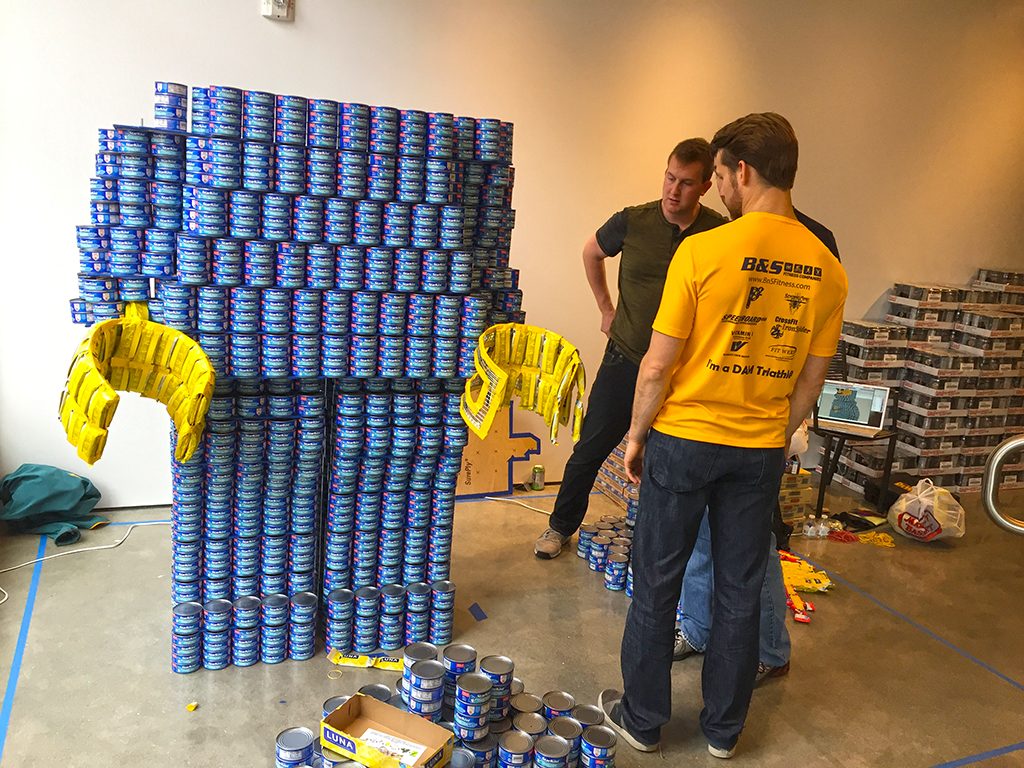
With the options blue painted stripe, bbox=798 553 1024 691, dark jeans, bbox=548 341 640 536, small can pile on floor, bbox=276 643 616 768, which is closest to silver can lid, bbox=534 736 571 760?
small can pile on floor, bbox=276 643 616 768

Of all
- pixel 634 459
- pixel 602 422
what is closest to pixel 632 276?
pixel 602 422

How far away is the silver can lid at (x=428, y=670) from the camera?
2.42 meters

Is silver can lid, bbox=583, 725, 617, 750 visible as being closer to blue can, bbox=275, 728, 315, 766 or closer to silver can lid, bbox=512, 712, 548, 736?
silver can lid, bbox=512, 712, 548, 736

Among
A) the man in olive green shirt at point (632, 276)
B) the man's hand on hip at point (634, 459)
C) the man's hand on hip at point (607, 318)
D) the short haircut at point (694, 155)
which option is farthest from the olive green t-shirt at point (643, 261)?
the man's hand on hip at point (634, 459)

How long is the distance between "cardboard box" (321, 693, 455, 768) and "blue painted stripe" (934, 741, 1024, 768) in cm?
182

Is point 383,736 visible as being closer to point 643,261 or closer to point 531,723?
point 531,723

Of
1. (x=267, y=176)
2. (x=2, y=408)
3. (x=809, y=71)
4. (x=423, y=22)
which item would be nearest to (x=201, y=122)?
(x=267, y=176)

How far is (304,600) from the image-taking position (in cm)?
310

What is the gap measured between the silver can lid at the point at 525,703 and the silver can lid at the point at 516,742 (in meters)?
0.14

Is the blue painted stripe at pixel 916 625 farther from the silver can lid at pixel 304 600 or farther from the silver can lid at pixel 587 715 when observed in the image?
the silver can lid at pixel 304 600

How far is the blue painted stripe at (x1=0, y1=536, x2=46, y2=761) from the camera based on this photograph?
264 centimetres

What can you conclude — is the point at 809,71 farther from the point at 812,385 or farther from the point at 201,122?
the point at 201,122

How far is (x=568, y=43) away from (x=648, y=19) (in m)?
0.56

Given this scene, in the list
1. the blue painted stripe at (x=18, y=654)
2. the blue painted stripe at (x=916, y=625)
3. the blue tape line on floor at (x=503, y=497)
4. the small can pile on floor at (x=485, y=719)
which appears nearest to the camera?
the small can pile on floor at (x=485, y=719)
